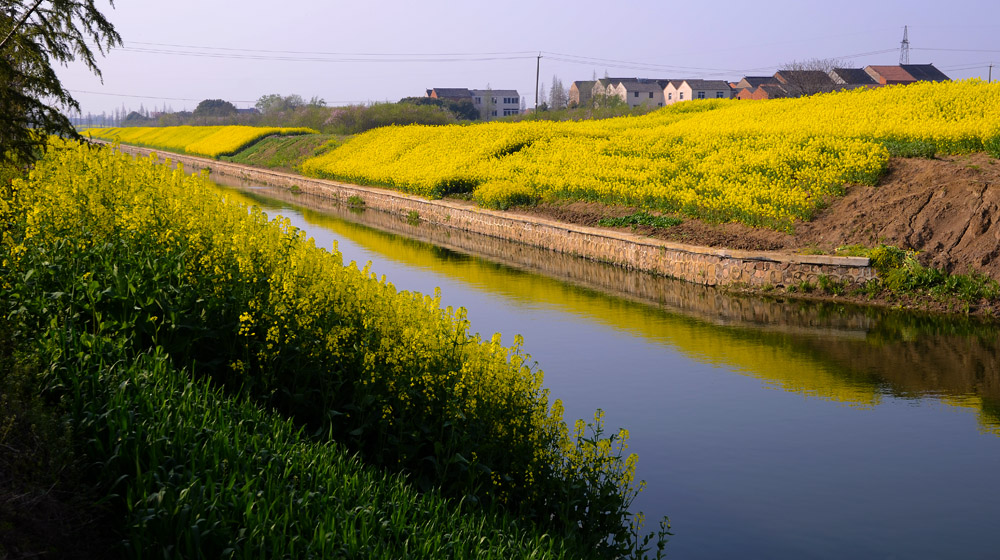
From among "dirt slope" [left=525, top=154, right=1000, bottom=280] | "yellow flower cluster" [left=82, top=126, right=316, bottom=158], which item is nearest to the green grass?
"yellow flower cluster" [left=82, top=126, right=316, bottom=158]

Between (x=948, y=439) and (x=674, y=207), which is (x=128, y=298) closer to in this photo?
(x=948, y=439)

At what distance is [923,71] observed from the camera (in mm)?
104938

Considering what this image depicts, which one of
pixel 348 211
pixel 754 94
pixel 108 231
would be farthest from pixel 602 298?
pixel 754 94

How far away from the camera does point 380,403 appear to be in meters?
6.31

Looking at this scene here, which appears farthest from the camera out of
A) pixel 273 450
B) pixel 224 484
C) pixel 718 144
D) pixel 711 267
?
pixel 718 144

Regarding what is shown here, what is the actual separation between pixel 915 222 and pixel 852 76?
9147cm

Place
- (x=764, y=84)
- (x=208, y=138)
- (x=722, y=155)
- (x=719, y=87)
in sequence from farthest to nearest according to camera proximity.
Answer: (x=719, y=87) → (x=764, y=84) → (x=208, y=138) → (x=722, y=155)

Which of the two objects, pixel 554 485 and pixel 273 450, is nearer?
pixel 273 450

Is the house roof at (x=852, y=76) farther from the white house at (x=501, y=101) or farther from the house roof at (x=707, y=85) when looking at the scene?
the white house at (x=501, y=101)

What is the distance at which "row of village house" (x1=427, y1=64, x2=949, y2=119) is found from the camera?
294 ft

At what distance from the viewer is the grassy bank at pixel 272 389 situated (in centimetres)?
457

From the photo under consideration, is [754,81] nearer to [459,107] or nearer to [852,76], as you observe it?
[852,76]

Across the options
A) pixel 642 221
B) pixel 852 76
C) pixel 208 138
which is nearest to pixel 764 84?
pixel 852 76

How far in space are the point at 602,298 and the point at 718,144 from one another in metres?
13.5
